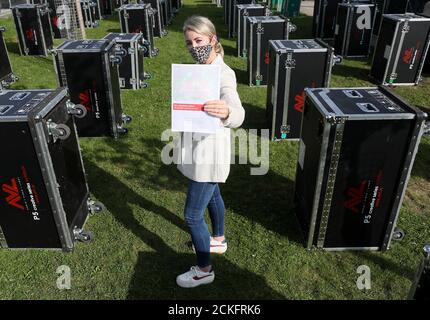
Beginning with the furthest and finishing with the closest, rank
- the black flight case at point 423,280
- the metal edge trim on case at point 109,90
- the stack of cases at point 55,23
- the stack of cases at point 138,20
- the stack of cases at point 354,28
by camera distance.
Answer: the stack of cases at point 55,23 → the stack of cases at point 138,20 → the stack of cases at point 354,28 → the metal edge trim on case at point 109,90 → the black flight case at point 423,280

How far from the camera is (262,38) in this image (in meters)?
9.09

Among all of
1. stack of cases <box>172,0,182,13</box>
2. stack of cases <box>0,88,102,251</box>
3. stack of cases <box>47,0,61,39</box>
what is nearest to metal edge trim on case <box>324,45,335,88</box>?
stack of cases <box>0,88,102,251</box>

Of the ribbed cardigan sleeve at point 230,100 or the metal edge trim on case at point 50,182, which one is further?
the metal edge trim on case at point 50,182

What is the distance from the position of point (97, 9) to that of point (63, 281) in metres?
18.8

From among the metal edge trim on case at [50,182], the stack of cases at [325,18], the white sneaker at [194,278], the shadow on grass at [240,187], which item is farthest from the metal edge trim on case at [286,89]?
the stack of cases at [325,18]

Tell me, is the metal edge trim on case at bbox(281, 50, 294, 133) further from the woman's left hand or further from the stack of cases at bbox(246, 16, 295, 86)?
the woman's left hand

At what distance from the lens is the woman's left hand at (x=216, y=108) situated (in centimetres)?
277

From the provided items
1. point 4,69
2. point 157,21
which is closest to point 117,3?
point 157,21

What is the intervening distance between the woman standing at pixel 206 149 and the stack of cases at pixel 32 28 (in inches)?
434

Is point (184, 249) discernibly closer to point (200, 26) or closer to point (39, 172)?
point (39, 172)

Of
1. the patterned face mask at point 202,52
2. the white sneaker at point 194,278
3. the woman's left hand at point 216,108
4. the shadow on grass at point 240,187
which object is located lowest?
the shadow on grass at point 240,187

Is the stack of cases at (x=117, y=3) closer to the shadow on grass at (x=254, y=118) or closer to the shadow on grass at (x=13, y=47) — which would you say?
the shadow on grass at (x=13, y=47)
